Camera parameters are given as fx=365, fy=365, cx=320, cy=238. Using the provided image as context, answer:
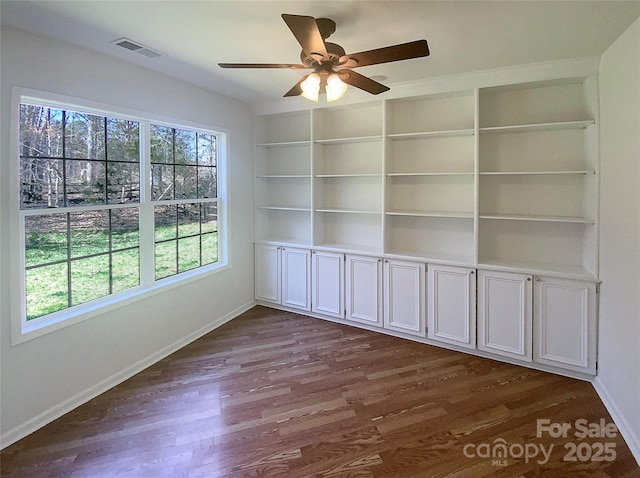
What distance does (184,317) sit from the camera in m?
3.64

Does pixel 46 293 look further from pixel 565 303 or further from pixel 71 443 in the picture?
pixel 565 303

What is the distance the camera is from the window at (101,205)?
8.04 feet

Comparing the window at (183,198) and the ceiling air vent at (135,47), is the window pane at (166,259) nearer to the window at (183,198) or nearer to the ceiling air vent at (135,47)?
the window at (183,198)

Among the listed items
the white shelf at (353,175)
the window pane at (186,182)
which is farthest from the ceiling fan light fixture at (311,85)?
the window pane at (186,182)

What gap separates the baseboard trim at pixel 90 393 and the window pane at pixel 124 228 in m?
1.02

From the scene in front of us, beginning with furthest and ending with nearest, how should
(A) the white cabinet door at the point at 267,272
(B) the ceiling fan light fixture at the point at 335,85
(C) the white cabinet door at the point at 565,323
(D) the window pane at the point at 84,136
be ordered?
(A) the white cabinet door at the point at 267,272
(C) the white cabinet door at the point at 565,323
(D) the window pane at the point at 84,136
(B) the ceiling fan light fixture at the point at 335,85

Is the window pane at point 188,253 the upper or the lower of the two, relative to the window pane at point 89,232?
lower

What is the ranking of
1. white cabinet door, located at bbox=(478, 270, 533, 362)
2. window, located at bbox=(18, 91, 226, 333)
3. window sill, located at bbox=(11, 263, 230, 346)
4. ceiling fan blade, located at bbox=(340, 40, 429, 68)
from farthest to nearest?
1. white cabinet door, located at bbox=(478, 270, 533, 362)
2. window, located at bbox=(18, 91, 226, 333)
3. window sill, located at bbox=(11, 263, 230, 346)
4. ceiling fan blade, located at bbox=(340, 40, 429, 68)

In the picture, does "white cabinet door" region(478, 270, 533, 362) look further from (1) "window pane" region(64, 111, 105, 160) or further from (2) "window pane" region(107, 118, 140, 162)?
(1) "window pane" region(64, 111, 105, 160)

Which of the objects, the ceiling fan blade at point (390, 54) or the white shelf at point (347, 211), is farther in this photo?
the white shelf at point (347, 211)

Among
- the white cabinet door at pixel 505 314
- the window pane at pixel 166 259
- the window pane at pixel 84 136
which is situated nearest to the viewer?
the window pane at pixel 84 136

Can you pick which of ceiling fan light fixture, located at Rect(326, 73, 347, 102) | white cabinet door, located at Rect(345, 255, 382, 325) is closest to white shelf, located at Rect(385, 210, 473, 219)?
white cabinet door, located at Rect(345, 255, 382, 325)

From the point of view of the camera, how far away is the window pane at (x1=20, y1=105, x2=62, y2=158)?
2.38 metres

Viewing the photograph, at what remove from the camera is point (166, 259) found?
3.52 meters
